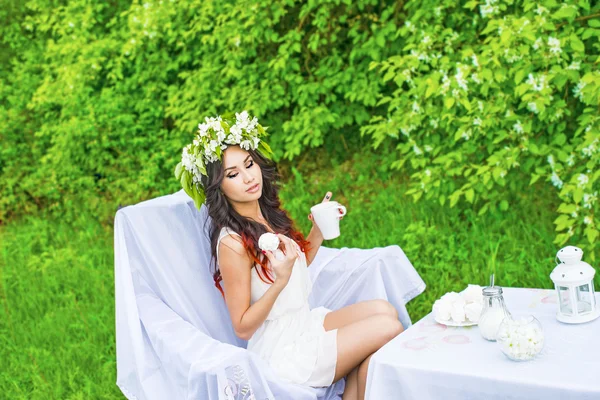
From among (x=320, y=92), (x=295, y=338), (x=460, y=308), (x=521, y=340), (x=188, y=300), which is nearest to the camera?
(x=521, y=340)

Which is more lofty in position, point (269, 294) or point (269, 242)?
point (269, 242)

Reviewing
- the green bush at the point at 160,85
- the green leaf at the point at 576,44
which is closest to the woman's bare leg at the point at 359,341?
the green leaf at the point at 576,44

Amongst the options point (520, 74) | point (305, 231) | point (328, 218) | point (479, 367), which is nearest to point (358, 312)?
point (328, 218)

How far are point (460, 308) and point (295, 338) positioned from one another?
0.54 m

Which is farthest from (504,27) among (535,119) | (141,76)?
(141,76)

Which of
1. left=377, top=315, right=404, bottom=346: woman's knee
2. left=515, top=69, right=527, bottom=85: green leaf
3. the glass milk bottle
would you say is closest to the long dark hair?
left=377, top=315, right=404, bottom=346: woman's knee

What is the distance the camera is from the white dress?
2221mm

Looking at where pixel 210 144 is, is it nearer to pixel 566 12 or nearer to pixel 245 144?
pixel 245 144

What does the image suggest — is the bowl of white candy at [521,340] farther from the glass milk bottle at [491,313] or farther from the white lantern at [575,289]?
the white lantern at [575,289]

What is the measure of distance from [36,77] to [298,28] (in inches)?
124

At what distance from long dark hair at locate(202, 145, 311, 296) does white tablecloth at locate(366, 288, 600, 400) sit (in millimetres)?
563

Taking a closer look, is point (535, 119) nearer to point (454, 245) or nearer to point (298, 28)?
point (454, 245)

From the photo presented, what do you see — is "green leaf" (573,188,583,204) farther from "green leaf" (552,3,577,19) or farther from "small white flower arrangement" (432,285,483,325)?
"small white flower arrangement" (432,285,483,325)

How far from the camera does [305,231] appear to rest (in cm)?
489
